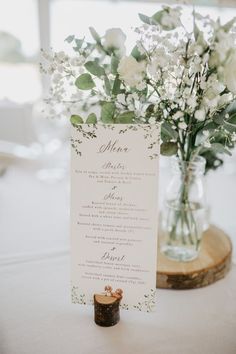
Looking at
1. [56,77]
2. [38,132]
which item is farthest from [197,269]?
[38,132]

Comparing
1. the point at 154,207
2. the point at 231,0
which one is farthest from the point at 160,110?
the point at 231,0

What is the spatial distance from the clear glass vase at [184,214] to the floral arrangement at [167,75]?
0.12 metres

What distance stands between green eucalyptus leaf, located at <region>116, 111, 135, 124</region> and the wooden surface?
363 mm

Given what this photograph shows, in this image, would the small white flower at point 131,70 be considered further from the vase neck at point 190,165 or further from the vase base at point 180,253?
the vase base at point 180,253

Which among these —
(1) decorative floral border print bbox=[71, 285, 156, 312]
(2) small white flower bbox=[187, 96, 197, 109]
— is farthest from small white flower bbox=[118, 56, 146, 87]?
(1) decorative floral border print bbox=[71, 285, 156, 312]

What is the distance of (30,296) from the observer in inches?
34.6

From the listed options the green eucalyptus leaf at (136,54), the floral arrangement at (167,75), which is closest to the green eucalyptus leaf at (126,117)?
the floral arrangement at (167,75)

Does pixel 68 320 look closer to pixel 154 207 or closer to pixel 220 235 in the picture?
pixel 154 207

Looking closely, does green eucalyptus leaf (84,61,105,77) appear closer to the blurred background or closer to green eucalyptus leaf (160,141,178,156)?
the blurred background

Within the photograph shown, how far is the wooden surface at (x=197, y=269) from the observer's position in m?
0.91

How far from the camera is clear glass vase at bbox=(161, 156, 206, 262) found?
38.8 inches

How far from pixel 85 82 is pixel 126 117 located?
117 millimetres

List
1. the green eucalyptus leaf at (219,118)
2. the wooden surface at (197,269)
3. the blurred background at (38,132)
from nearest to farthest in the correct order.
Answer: the green eucalyptus leaf at (219,118)
the wooden surface at (197,269)
the blurred background at (38,132)

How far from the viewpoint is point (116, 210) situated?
773mm
